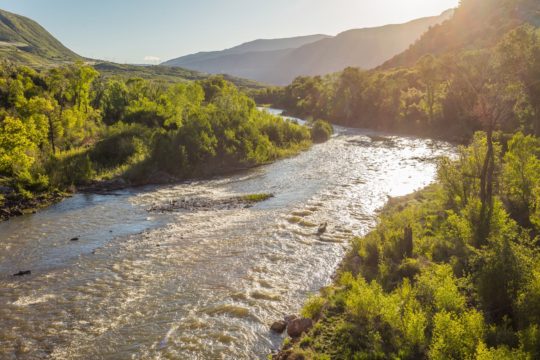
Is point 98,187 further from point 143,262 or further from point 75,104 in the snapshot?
point 75,104

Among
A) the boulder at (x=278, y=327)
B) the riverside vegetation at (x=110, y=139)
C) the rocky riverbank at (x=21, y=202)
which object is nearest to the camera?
the boulder at (x=278, y=327)

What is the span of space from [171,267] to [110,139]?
132 feet

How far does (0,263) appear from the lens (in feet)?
83.8

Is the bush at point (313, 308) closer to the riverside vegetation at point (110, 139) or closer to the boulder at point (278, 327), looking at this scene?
the boulder at point (278, 327)

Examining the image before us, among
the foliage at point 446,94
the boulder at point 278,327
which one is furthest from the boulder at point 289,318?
the foliage at point 446,94

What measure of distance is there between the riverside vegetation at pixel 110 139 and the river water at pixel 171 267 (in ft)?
20.2

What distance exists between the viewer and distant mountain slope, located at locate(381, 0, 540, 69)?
13588 centimetres

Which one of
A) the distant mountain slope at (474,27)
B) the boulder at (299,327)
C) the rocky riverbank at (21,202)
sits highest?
the distant mountain slope at (474,27)

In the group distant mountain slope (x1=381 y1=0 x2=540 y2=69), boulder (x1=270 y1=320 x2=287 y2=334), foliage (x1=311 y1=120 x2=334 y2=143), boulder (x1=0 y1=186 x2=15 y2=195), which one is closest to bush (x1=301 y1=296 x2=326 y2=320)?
boulder (x1=270 y1=320 x2=287 y2=334)

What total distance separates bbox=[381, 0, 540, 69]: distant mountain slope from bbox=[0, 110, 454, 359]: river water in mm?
124589

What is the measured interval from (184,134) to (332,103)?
74.2 metres

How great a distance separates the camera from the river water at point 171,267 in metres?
16.8

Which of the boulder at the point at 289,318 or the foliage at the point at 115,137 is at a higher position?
the foliage at the point at 115,137

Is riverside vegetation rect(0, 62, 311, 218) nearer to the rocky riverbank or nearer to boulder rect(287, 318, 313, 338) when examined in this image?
the rocky riverbank
